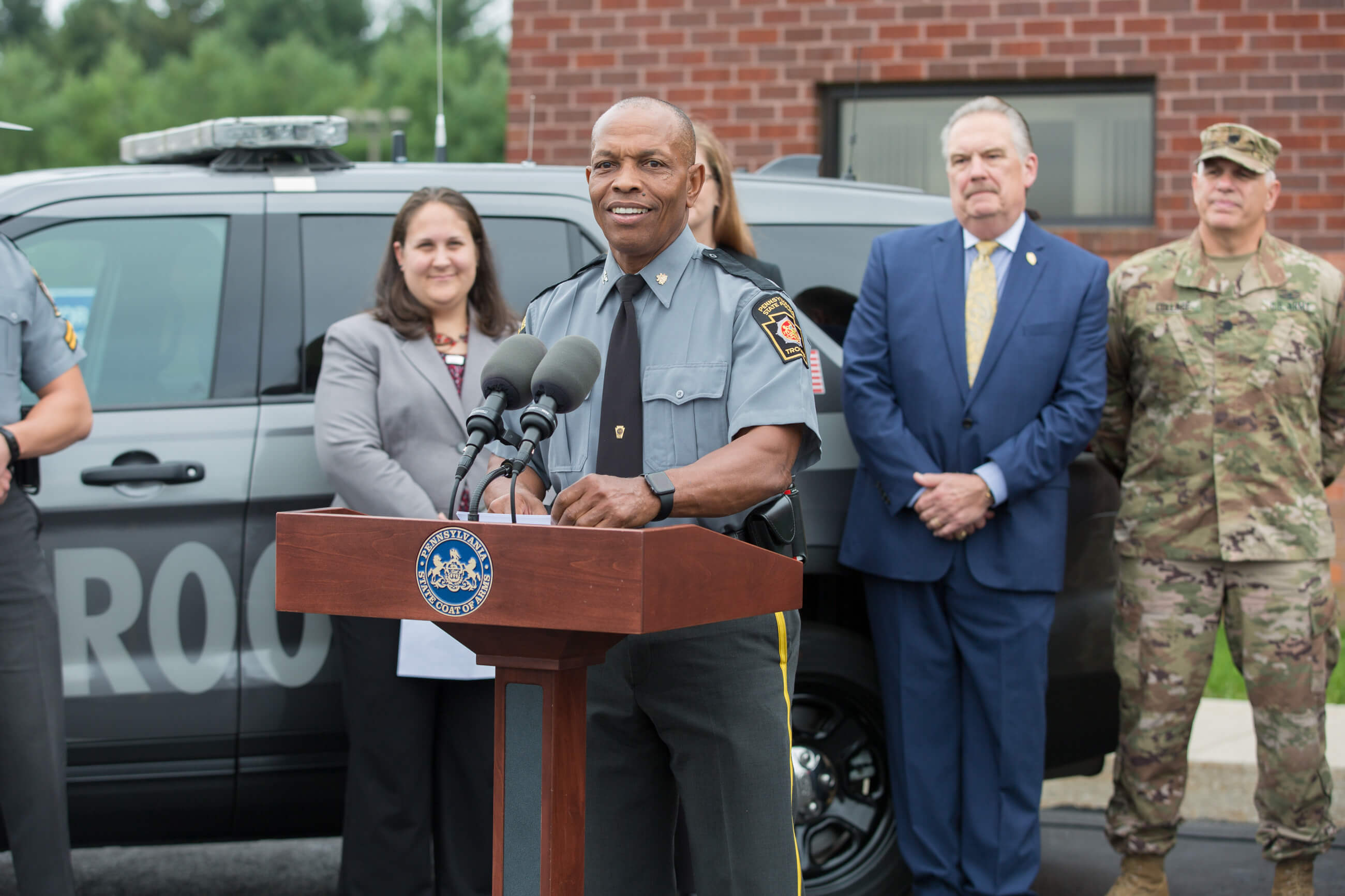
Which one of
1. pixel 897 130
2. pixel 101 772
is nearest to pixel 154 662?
pixel 101 772

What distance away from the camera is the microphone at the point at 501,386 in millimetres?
2225

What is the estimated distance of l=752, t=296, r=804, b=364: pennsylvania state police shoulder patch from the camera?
2.62m

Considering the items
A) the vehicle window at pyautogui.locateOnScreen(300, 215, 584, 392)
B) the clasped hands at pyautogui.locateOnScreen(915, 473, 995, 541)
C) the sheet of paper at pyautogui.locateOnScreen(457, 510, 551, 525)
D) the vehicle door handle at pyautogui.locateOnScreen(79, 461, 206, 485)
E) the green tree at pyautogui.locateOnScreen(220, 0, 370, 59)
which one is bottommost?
the clasped hands at pyautogui.locateOnScreen(915, 473, 995, 541)

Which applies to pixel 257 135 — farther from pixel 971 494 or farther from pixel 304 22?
pixel 304 22

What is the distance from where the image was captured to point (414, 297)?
12.7ft

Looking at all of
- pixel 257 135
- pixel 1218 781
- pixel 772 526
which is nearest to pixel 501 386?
pixel 772 526

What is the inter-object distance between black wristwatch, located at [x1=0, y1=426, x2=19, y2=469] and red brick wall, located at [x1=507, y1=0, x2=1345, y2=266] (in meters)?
4.70

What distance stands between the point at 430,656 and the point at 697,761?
117 cm

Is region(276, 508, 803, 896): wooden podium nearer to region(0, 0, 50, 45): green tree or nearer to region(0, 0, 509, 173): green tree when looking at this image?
region(0, 0, 509, 173): green tree

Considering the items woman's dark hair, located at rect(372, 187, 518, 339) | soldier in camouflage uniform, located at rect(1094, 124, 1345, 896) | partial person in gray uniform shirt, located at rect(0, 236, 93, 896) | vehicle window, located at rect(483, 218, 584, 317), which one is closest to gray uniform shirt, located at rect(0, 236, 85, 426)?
partial person in gray uniform shirt, located at rect(0, 236, 93, 896)

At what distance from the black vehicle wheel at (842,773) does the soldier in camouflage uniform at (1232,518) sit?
26.0 inches

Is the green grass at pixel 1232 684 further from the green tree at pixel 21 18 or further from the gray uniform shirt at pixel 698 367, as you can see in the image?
the green tree at pixel 21 18

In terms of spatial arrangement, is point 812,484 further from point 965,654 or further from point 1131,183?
point 1131,183

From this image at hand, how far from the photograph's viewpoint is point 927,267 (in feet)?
13.3
